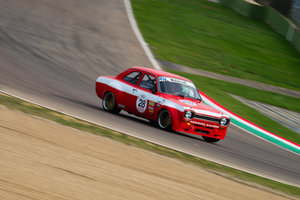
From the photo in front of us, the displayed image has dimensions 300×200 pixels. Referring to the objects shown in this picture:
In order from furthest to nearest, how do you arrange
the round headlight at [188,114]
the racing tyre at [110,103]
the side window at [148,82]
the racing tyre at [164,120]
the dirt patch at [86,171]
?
1. the racing tyre at [110,103]
2. the side window at [148,82]
3. the racing tyre at [164,120]
4. the round headlight at [188,114]
5. the dirt patch at [86,171]

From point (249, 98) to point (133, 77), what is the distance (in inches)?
262

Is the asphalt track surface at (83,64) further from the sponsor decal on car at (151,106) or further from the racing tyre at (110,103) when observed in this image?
the sponsor decal on car at (151,106)

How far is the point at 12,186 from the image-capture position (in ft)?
15.9

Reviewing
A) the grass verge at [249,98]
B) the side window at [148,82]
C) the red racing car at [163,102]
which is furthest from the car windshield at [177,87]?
the grass verge at [249,98]

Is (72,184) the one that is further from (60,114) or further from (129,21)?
(129,21)

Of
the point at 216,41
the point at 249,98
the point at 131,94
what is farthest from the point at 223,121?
the point at 216,41

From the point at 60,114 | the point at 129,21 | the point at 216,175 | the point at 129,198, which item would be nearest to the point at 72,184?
the point at 129,198

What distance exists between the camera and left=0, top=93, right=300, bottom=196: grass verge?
7.55 metres

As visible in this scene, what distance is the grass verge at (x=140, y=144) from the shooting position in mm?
7547

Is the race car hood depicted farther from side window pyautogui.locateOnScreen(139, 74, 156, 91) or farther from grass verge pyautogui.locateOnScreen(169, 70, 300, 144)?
grass verge pyautogui.locateOnScreen(169, 70, 300, 144)

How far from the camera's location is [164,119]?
1043 centimetres

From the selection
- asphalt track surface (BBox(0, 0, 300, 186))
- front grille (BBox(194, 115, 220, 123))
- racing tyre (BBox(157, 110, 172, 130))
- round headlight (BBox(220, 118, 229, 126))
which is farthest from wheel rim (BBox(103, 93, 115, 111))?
round headlight (BBox(220, 118, 229, 126))

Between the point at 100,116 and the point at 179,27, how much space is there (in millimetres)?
16843

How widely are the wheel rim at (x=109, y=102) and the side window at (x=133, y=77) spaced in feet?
1.73
